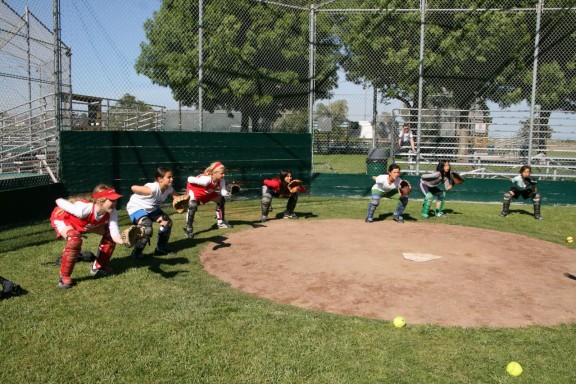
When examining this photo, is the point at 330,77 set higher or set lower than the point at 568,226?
higher

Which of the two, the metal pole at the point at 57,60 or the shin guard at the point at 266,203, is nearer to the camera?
the metal pole at the point at 57,60

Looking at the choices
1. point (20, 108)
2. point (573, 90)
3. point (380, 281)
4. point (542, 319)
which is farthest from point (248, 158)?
point (573, 90)

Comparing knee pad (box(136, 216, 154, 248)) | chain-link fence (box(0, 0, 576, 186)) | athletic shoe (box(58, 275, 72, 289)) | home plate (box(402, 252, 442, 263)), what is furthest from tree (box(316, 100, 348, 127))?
athletic shoe (box(58, 275, 72, 289))

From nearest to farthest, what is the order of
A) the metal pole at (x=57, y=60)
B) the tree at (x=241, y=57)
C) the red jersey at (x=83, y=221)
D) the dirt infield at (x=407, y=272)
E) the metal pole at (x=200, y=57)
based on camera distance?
1. the dirt infield at (x=407, y=272)
2. the red jersey at (x=83, y=221)
3. the metal pole at (x=57, y=60)
4. the metal pole at (x=200, y=57)
5. the tree at (x=241, y=57)

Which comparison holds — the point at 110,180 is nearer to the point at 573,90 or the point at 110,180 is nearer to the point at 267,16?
the point at 267,16

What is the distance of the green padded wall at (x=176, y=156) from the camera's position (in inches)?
468

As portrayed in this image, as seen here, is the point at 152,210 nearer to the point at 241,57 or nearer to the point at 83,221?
the point at 83,221

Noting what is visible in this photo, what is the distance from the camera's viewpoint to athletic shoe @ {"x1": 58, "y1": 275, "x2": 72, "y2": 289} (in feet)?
20.8

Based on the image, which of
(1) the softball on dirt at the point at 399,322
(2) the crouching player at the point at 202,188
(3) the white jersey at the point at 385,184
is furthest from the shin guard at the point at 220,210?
(1) the softball on dirt at the point at 399,322

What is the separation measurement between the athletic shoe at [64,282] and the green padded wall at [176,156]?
231 inches

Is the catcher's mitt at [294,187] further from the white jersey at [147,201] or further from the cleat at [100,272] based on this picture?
the cleat at [100,272]

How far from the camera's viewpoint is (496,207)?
14.4m

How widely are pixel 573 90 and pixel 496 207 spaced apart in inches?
413

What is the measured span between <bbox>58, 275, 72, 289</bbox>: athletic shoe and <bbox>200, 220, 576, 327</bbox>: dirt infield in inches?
78.7
